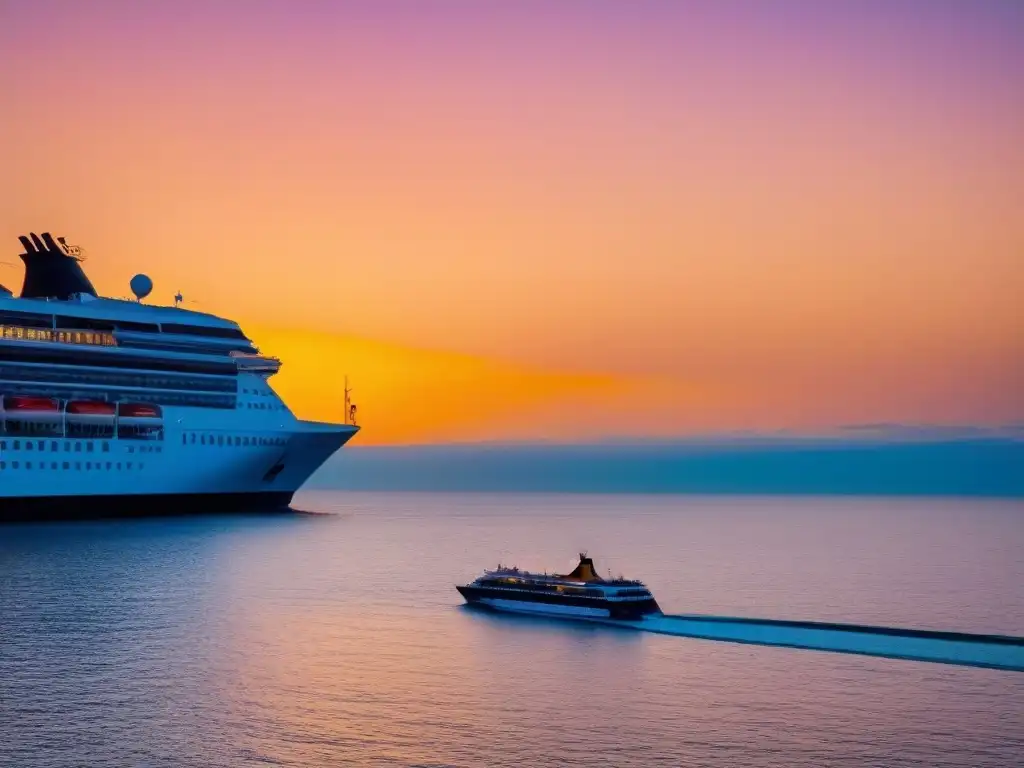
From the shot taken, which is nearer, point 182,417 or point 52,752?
point 52,752

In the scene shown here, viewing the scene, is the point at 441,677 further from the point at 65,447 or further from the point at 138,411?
the point at 138,411

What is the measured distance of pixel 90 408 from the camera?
115000mm

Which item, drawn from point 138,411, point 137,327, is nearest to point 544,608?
point 138,411

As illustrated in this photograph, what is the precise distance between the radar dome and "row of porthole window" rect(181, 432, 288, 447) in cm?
1935

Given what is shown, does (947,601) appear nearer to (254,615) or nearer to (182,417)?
(254,615)

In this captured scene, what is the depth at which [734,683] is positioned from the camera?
4212cm

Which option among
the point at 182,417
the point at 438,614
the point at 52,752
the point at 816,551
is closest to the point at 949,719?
the point at 52,752

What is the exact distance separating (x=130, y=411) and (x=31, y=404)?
9.25 metres

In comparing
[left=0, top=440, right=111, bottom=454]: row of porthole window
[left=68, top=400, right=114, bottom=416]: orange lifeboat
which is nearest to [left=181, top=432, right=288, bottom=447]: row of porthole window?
[left=68, top=400, right=114, bottom=416]: orange lifeboat

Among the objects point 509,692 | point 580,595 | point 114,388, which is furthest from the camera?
point 114,388

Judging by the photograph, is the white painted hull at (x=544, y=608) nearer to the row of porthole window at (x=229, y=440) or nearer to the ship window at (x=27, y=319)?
the row of porthole window at (x=229, y=440)

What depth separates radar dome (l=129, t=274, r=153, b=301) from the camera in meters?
131

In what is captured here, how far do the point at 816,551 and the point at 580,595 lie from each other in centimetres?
6595

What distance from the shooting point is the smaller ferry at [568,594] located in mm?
56781
